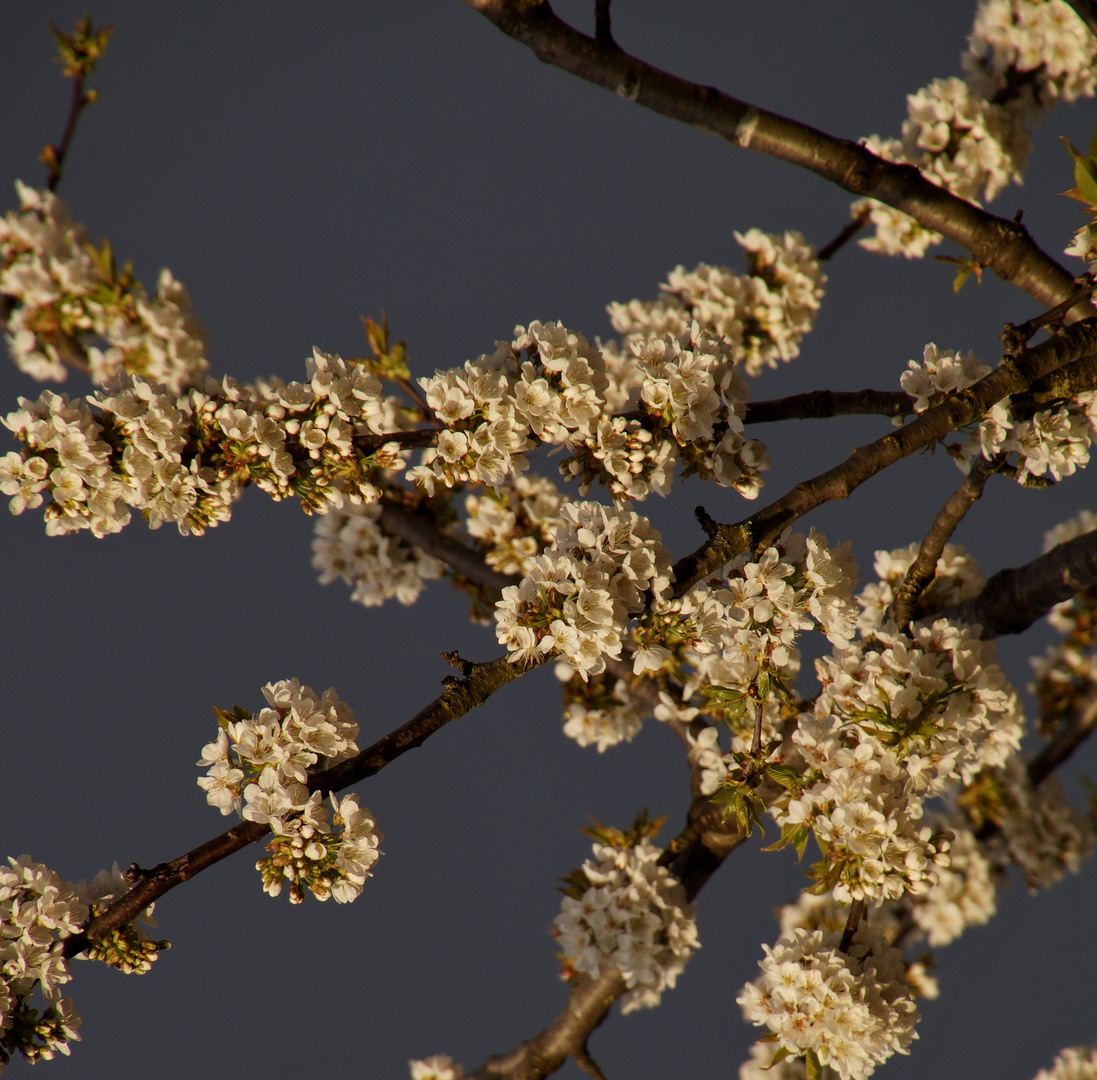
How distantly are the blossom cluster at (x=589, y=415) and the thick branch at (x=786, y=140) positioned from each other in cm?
46

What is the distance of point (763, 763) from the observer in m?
1.67

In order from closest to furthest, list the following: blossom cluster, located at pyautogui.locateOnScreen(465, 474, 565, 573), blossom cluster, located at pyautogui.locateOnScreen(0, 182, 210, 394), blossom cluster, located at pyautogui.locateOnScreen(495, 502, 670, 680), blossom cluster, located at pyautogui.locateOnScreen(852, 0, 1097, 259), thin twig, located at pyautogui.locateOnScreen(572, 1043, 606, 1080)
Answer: blossom cluster, located at pyautogui.locateOnScreen(495, 502, 670, 680) < blossom cluster, located at pyautogui.locateOnScreen(0, 182, 210, 394) < thin twig, located at pyautogui.locateOnScreen(572, 1043, 606, 1080) < blossom cluster, located at pyautogui.locateOnScreen(465, 474, 565, 573) < blossom cluster, located at pyautogui.locateOnScreen(852, 0, 1097, 259)

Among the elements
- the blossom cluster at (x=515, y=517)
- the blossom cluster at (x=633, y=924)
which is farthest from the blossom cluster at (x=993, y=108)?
the blossom cluster at (x=633, y=924)

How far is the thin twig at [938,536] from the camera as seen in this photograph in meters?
1.83

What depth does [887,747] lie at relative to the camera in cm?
176

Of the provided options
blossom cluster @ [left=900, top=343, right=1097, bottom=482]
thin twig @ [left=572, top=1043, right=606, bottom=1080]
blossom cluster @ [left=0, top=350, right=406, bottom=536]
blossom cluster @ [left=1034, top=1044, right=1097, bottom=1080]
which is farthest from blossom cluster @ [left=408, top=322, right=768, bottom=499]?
blossom cluster @ [left=1034, top=1044, right=1097, bottom=1080]

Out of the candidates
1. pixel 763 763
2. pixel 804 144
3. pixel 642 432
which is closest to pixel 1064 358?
pixel 804 144

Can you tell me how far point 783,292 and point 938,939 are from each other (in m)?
2.28

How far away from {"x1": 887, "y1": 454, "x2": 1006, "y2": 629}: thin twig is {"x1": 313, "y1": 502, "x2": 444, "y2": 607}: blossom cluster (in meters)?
1.29

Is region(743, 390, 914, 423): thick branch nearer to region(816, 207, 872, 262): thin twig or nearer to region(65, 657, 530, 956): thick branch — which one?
region(65, 657, 530, 956): thick branch

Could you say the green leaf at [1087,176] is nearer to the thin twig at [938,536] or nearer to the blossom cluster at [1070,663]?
the thin twig at [938,536]

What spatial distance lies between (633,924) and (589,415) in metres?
1.23

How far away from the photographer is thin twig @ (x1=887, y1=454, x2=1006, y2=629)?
6.02 ft

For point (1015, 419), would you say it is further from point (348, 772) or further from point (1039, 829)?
point (1039, 829)
